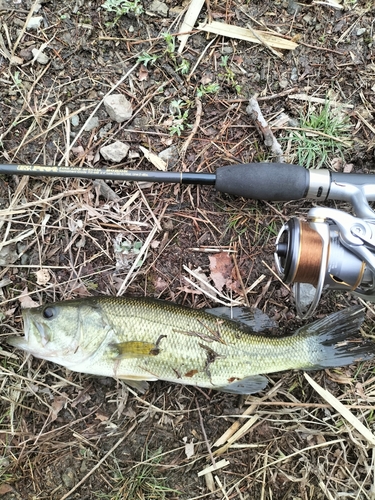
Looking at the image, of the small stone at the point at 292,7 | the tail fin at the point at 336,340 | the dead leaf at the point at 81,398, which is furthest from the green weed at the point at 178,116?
the dead leaf at the point at 81,398

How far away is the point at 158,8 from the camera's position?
352 centimetres

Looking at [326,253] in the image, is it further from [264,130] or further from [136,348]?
[136,348]

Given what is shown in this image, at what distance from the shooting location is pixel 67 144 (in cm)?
346

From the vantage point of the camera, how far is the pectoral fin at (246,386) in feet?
10.5

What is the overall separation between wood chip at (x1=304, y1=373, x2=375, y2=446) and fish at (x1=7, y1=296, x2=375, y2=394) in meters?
0.25

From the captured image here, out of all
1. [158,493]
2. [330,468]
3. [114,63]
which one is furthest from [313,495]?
[114,63]

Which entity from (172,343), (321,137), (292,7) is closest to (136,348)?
(172,343)

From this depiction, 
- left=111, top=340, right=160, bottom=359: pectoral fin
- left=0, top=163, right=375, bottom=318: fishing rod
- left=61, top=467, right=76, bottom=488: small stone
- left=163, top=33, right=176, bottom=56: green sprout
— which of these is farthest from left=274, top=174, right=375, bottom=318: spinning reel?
left=61, top=467, right=76, bottom=488: small stone

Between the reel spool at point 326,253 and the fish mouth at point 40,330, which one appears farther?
the fish mouth at point 40,330

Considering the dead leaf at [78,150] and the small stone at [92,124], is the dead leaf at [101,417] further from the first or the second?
the small stone at [92,124]

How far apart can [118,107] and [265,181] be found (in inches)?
48.0

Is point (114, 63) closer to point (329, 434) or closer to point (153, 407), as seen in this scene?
point (153, 407)

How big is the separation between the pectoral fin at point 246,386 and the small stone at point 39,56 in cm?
Answer: 271

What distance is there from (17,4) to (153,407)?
10.3 feet
